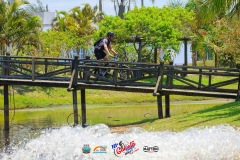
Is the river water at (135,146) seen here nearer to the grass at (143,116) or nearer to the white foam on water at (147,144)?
the white foam on water at (147,144)

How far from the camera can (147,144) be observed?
1338cm

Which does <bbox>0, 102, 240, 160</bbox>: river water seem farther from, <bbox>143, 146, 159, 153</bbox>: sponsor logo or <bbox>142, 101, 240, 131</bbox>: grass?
<bbox>142, 101, 240, 131</bbox>: grass

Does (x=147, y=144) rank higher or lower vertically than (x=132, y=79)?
lower

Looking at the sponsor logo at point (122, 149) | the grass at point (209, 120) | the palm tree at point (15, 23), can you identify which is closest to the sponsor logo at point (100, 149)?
the sponsor logo at point (122, 149)

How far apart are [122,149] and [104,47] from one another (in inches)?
380

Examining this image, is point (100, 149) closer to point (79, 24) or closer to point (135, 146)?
point (135, 146)

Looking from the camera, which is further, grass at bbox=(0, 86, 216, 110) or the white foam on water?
grass at bbox=(0, 86, 216, 110)

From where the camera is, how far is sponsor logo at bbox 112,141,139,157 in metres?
12.7

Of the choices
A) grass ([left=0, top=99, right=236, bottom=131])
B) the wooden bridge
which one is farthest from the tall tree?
the wooden bridge

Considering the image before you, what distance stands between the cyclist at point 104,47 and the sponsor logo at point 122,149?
9.20 m

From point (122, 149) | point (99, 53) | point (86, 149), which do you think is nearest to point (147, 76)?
point (99, 53)

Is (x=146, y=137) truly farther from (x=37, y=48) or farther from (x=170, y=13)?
(x=170, y=13)

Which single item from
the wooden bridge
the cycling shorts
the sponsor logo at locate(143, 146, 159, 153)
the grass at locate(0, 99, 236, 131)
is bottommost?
the grass at locate(0, 99, 236, 131)

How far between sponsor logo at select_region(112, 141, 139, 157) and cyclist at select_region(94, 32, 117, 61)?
920cm
